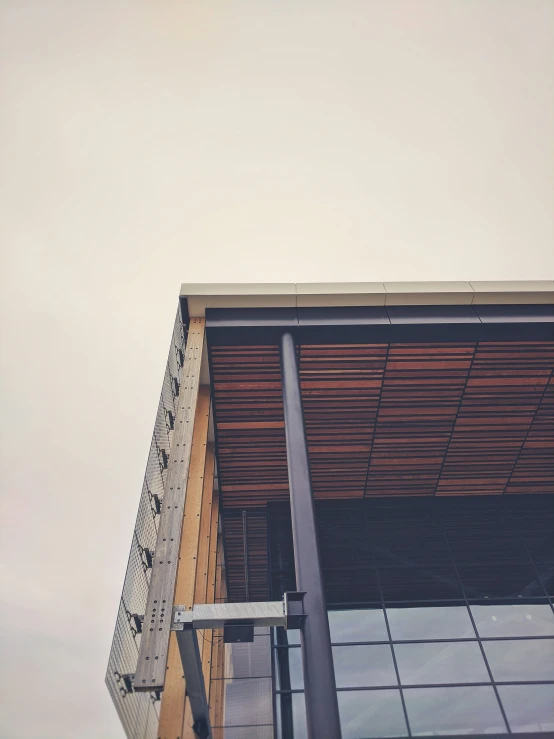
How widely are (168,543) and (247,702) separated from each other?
5836 millimetres

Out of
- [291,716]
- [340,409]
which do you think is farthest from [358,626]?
[340,409]

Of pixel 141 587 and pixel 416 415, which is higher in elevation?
pixel 416 415

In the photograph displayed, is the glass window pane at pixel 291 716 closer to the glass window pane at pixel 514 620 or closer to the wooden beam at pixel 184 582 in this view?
the wooden beam at pixel 184 582

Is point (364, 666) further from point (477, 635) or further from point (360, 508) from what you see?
point (360, 508)

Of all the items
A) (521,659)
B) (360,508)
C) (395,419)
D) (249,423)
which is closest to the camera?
(521,659)

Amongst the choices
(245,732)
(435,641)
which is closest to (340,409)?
(435,641)

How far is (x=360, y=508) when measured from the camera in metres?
15.6

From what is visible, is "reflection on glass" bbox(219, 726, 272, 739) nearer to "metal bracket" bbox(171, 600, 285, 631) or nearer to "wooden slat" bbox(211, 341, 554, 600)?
"wooden slat" bbox(211, 341, 554, 600)

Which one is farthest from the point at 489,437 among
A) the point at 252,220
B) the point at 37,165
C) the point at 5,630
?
the point at 252,220

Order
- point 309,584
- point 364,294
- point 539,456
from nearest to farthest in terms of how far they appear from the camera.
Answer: point 309,584, point 364,294, point 539,456

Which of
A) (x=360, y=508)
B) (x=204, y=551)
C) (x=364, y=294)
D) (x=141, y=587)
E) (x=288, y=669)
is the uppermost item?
(x=364, y=294)

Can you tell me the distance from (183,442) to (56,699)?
34205mm

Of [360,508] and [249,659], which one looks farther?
[360,508]

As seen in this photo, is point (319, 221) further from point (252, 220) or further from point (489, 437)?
point (489, 437)
